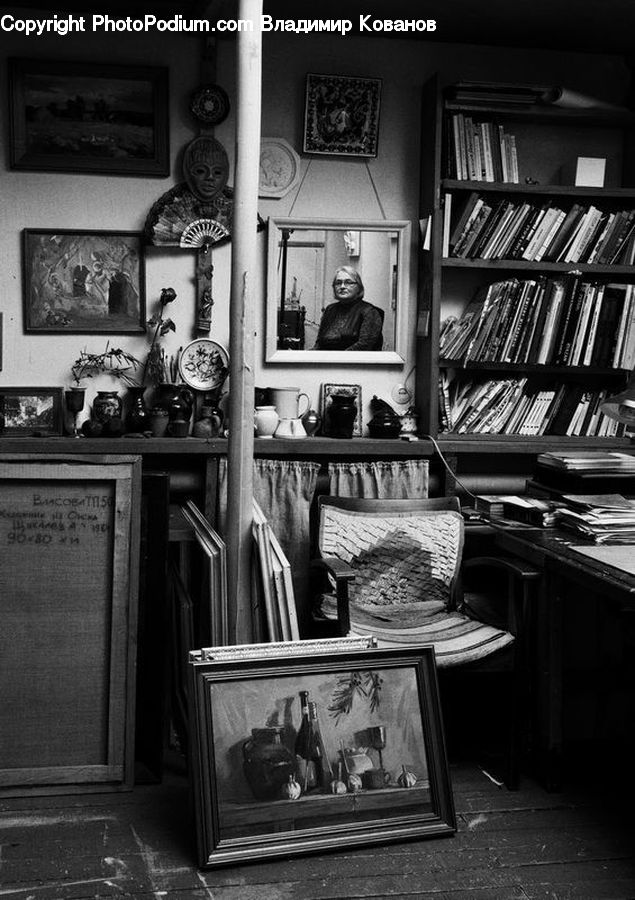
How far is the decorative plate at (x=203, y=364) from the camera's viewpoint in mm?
3926

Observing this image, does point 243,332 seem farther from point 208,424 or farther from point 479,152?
point 479,152

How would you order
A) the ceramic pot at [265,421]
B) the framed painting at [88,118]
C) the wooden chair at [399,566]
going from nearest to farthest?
the wooden chair at [399,566], the framed painting at [88,118], the ceramic pot at [265,421]

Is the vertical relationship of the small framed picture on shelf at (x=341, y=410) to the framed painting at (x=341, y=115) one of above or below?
below

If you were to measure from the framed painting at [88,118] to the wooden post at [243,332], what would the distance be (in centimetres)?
104

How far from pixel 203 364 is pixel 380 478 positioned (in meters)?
0.88

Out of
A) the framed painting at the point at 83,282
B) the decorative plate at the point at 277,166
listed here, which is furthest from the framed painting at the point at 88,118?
the decorative plate at the point at 277,166

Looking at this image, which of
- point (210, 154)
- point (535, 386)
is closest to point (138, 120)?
point (210, 154)

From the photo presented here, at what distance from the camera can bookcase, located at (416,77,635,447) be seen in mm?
3898

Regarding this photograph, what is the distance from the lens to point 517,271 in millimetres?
4129

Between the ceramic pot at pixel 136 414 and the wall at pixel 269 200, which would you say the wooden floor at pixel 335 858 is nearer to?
the ceramic pot at pixel 136 414

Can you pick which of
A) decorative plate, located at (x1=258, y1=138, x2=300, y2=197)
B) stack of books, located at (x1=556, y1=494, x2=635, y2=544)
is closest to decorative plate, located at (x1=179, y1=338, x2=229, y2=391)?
decorative plate, located at (x1=258, y1=138, x2=300, y2=197)

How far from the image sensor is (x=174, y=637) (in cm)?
331

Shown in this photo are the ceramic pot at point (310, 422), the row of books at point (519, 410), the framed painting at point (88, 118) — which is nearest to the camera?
the framed painting at point (88, 118)

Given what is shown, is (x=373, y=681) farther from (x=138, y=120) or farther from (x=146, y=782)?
(x=138, y=120)
